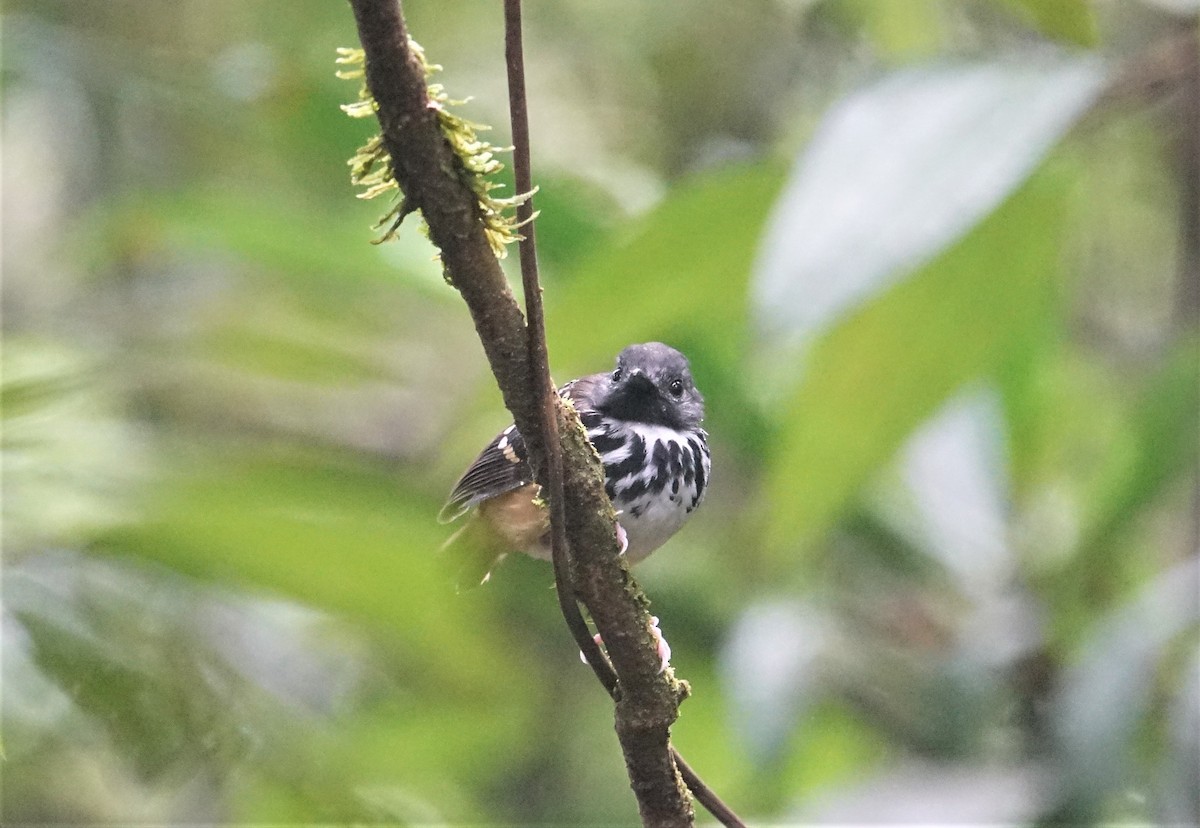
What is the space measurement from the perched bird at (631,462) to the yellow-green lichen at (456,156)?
90 centimetres

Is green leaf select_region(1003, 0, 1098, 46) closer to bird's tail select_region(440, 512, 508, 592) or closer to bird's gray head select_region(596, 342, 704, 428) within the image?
bird's gray head select_region(596, 342, 704, 428)

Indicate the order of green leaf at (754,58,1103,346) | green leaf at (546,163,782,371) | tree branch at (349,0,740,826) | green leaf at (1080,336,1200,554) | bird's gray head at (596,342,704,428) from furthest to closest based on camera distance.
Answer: green leaf at (1080,336,1200,554) < green leaf at (546,163,782,371) < bird's gray head at (596,342,704,428) < green leaf at (754,58,1103,346) < tree branch at (349,0,740,826)

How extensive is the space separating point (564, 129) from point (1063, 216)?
275 centimetres

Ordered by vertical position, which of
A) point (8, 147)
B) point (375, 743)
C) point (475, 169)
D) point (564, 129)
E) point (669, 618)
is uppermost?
point (564, 129)

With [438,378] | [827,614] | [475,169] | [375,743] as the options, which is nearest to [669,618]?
[827,614]

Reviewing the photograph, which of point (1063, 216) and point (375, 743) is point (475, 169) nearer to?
point (1063, 216)

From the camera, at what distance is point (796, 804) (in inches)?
144

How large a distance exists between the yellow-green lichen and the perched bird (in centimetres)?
90

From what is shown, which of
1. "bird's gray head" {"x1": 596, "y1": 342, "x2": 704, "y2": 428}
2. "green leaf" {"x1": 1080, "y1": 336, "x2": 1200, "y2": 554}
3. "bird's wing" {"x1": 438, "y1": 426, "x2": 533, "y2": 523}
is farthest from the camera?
"green leaf" {"x1": 1080, "y1": 336, "x2": 1200, "y2": 554}

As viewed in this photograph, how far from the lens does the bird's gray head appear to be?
2295mm

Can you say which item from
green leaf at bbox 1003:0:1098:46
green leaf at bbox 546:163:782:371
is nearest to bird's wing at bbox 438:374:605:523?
green leaf at bbox 546:163:782:371

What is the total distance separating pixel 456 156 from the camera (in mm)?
1141

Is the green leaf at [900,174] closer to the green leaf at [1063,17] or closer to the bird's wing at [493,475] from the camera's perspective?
the green leaf at [1063,17]

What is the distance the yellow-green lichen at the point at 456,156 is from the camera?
1.13 metres
